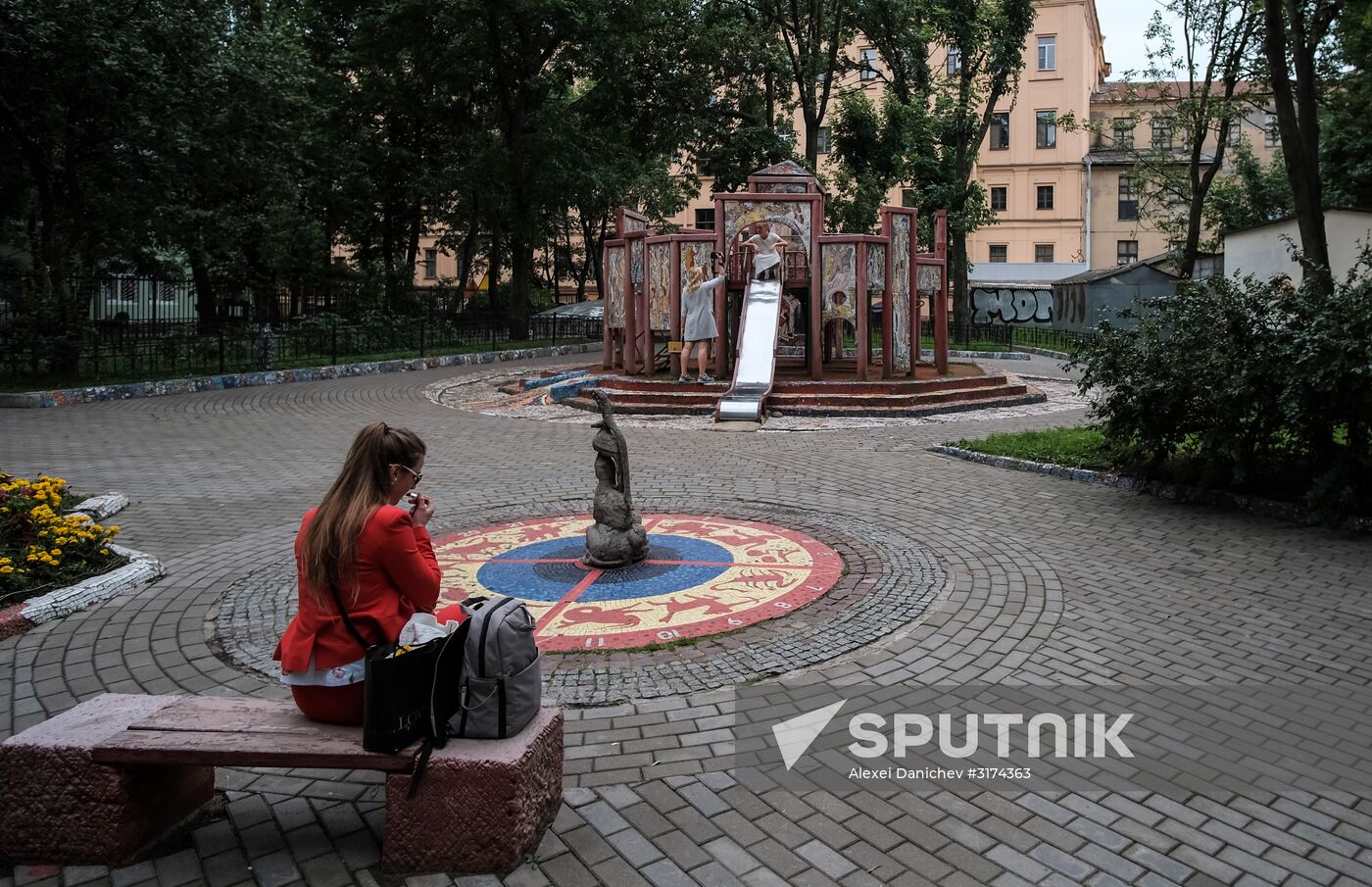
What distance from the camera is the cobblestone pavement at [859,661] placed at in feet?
12.1

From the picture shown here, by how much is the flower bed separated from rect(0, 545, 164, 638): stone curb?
0.11 metres

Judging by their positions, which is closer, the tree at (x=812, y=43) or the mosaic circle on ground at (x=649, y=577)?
the mosaic circle on ground at (x=649, y=577)

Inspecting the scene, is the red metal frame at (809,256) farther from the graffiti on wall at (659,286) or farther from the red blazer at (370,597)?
the red blazer at (370,597)

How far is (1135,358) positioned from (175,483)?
34.0 ft

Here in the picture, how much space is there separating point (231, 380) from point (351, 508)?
20.5 meters

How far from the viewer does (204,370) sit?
2298cm

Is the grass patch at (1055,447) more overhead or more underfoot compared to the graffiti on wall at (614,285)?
more underfoot

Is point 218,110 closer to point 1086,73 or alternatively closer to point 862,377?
point 862,377

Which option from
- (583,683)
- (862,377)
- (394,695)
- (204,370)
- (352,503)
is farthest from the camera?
(204,370)

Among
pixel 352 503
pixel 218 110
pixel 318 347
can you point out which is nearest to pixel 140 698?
pixel 352 503

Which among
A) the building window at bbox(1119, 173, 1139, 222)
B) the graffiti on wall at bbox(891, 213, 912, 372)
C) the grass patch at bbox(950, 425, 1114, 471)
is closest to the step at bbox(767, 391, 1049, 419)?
the graffiti on wall at bbox(891, 213, 912, 372)

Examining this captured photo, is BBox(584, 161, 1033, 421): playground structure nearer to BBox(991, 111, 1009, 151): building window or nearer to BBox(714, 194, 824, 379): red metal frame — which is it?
BBox(714, 194, 824, 379): red metal frame

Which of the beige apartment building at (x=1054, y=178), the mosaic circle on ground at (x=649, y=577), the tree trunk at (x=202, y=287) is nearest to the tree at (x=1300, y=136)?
the mosaic circle on ground at (x=649, y=577)

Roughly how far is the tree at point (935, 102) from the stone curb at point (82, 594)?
30061mm
